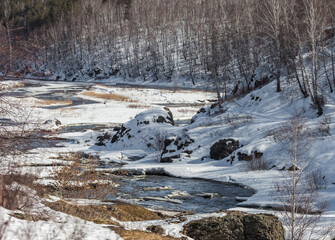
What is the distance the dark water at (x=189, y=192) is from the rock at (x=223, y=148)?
3.93 metres

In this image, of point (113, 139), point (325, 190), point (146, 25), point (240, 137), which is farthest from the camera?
point (146, 25)

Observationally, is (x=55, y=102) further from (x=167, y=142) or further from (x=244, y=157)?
(x=244, y=157)

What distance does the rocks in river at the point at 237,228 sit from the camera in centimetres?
864

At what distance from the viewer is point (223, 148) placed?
73.0ft

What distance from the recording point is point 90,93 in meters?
55.5

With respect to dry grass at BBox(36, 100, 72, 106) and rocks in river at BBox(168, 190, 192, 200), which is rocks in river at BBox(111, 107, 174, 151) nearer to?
rocks in river at BBox(168, 190, 192, 200)

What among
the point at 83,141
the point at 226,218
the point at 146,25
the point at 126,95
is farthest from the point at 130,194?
the point at 146,25

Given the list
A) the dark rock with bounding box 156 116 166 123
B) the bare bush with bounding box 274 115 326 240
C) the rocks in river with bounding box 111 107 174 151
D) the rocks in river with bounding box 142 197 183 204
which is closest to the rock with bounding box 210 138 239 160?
the bare bush with bounding box 274 115 326 240

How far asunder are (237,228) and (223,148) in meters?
13.5

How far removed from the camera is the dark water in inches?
548

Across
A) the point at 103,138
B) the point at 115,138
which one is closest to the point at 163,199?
the point at 115,138

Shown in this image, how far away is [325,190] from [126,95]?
136 feet

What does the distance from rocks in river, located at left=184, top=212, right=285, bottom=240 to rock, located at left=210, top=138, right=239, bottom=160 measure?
12.9 m

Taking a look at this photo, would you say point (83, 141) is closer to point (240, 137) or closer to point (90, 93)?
point (240, 137)
